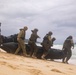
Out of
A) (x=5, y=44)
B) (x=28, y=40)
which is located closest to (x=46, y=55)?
(x=28, y=40)

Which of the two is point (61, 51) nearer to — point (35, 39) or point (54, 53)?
point (54, 53)

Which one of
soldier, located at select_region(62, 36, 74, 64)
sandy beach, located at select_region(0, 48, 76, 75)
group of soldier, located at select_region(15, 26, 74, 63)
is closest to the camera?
sandy beach, located at select_region(0, 48, 76, 75)

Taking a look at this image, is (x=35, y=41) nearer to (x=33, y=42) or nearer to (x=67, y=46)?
(x=33, y=42)

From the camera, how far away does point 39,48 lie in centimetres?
1598

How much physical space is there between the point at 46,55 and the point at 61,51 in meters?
1.06

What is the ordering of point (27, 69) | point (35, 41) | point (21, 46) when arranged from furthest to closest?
1. point (35, 41)
2. point (21, 46)
3. point (27, 69)

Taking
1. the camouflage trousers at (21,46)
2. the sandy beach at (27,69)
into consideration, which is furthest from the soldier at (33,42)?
the sandy beach at (27,69)

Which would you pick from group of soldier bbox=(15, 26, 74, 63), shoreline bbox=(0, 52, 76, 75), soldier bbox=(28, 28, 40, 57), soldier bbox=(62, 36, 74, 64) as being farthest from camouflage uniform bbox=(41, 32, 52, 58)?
shoreline bbox=(0, 52, 76, 75)

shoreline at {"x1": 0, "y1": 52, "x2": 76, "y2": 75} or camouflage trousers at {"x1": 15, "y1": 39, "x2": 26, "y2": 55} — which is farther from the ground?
camouflage trousers at {"x1": 15, "y1": 39, "x2": 26, "y2": 55}

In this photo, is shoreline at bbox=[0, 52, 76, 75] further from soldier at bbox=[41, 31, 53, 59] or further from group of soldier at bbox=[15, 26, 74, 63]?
soldier at bbox=[41, 31, 53, 59]

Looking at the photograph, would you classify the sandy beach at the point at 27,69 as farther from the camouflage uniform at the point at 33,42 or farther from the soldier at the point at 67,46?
the soldier at the point at 67,46

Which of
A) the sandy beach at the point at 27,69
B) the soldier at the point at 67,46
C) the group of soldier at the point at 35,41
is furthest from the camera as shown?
the soldier at the point at 67,46

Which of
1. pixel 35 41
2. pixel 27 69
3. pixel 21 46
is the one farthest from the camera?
pixel 35 41

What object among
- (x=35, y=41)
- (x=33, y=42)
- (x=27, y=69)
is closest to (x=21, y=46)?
(x=33, y=42)
